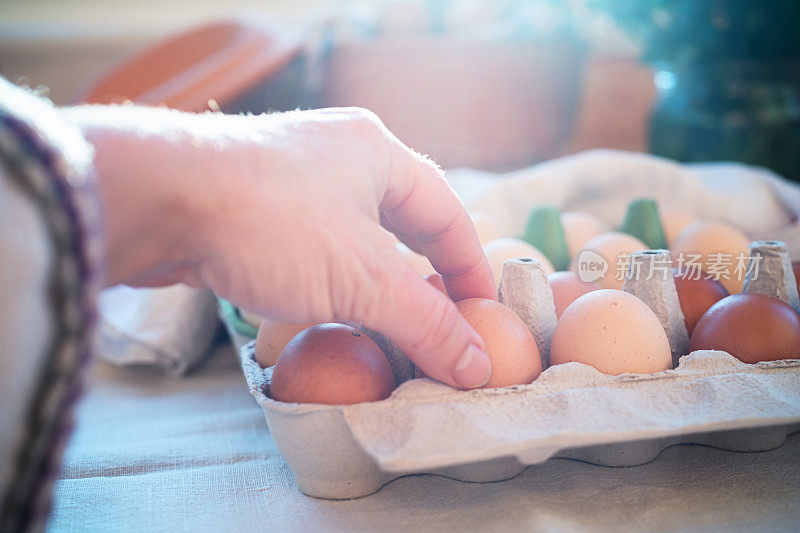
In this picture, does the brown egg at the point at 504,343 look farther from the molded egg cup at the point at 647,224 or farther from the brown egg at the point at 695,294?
the molded egg cup at the point at 647,224

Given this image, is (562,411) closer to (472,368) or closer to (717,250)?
(472,368)

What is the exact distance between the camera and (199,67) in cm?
136

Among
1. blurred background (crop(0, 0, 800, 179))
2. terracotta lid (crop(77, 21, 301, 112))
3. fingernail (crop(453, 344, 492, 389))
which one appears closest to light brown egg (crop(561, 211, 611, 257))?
blurred background (crop(0, 0, 800, 179))

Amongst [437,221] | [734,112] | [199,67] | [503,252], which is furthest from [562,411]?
[199,67]

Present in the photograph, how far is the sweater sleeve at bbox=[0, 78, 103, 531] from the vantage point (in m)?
0.25

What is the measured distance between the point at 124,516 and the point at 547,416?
288 millimetres

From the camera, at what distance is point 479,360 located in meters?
0.42

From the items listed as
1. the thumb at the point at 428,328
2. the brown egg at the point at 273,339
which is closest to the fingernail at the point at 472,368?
the thumb at the point at 428,328

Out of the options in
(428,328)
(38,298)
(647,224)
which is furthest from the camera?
(647,224)

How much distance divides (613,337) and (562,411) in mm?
89

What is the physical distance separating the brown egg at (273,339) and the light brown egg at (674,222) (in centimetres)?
49

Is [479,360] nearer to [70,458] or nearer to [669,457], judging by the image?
[669,457]

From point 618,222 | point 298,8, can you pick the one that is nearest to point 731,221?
point 618,222

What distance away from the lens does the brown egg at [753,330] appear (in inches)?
19.2
